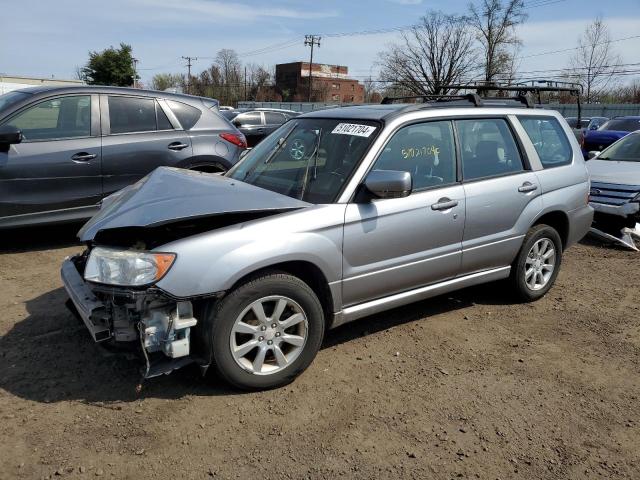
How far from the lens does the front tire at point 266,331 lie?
302cm

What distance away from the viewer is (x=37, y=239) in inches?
251

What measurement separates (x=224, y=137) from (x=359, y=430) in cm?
480

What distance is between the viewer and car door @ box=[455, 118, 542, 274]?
13.7 ft

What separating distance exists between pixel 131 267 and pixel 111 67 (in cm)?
6421

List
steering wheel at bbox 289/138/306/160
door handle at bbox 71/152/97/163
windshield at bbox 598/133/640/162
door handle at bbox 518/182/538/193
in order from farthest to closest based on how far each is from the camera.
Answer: windshield at bbox 598/133/640/162 < door handle at bbox 71/152/97/163 < door handle at bbox 518/182/538/193 < steering wheel at bbox 289/138/306/160

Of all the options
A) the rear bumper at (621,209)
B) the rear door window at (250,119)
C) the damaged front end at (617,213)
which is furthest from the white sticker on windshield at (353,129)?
the rear door window at (250,119)

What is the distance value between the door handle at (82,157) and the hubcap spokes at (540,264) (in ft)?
15.5

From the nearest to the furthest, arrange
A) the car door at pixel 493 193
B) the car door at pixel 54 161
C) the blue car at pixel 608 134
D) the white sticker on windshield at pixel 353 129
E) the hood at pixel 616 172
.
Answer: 1. the white sticker on windshield at pixel 353 129
2. the car door at pixel 493 193
3. the car door at pixel 54 161
4. the hood at pixel 616 172
5. the blue car at pixel 608 134

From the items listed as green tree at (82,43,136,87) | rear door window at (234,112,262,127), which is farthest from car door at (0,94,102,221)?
green tree at (82,43,136,87)

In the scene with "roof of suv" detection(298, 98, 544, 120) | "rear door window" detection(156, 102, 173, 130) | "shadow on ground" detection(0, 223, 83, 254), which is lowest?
"shadow on ground" detection(0, 223, 83, 254)

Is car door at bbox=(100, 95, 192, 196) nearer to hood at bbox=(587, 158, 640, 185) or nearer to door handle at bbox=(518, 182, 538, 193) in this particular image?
door handle at bbox=(518, 182, 538, 193)

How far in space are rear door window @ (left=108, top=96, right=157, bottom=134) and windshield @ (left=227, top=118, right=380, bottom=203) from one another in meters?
2.48

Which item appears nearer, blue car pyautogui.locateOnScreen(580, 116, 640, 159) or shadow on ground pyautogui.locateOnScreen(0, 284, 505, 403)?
shadow on ground pyautogui.locateOnScreen(0, 284, 505, 403)

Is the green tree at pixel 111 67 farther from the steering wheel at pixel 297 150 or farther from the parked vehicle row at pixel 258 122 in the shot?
the steering wheel at pixel 297 150
